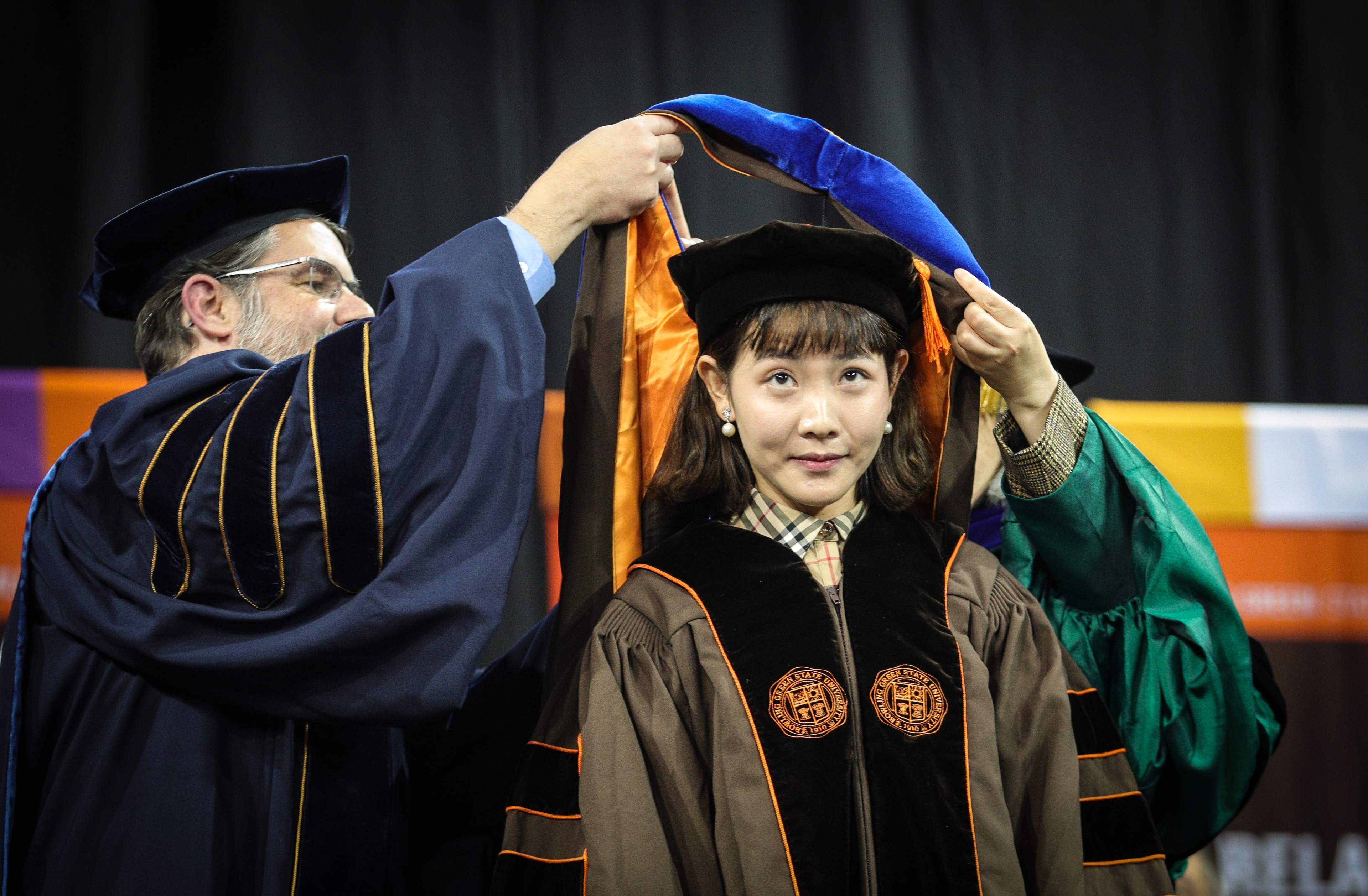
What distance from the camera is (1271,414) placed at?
9.62 feet

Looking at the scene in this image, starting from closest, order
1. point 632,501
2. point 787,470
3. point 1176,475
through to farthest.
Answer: point 787,470, point 632,501, point 1176,475

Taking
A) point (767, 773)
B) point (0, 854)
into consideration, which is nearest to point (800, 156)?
point (767, 773)

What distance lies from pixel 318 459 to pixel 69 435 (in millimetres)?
1692

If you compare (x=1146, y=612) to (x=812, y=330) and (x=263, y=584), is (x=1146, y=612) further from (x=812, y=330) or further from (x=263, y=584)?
(x=263, y=584)

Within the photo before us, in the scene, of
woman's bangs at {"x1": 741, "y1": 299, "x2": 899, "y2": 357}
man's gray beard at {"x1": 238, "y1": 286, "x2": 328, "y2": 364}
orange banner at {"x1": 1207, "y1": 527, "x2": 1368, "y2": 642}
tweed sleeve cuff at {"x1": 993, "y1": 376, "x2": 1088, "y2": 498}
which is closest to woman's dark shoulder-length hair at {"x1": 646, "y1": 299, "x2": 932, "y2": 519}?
woman's bangs at {"x1": 741, "y1": 299, "x2": 899, "y2": 357}

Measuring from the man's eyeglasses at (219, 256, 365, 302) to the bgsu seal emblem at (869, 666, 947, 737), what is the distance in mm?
1132

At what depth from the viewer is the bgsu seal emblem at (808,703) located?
4.16 ft

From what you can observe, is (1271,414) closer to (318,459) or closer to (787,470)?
(787,470)

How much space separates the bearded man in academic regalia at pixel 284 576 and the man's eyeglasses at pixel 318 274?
0.71 feet

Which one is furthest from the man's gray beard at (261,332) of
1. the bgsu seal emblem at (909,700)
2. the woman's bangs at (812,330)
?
the bgsu seal emblem at (909,700)

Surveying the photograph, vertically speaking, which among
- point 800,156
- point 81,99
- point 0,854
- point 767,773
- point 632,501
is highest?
point 81,99

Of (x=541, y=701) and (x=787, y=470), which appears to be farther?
(x=541, y=701)

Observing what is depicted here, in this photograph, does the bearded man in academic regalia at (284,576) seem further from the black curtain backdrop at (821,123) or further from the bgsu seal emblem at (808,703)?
the black curtain backdrop at (821,123)

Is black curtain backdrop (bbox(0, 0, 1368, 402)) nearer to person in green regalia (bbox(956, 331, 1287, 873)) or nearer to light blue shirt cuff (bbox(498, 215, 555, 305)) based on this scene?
light blue shirt cuff (bbox(498, 215, 555, 305))
